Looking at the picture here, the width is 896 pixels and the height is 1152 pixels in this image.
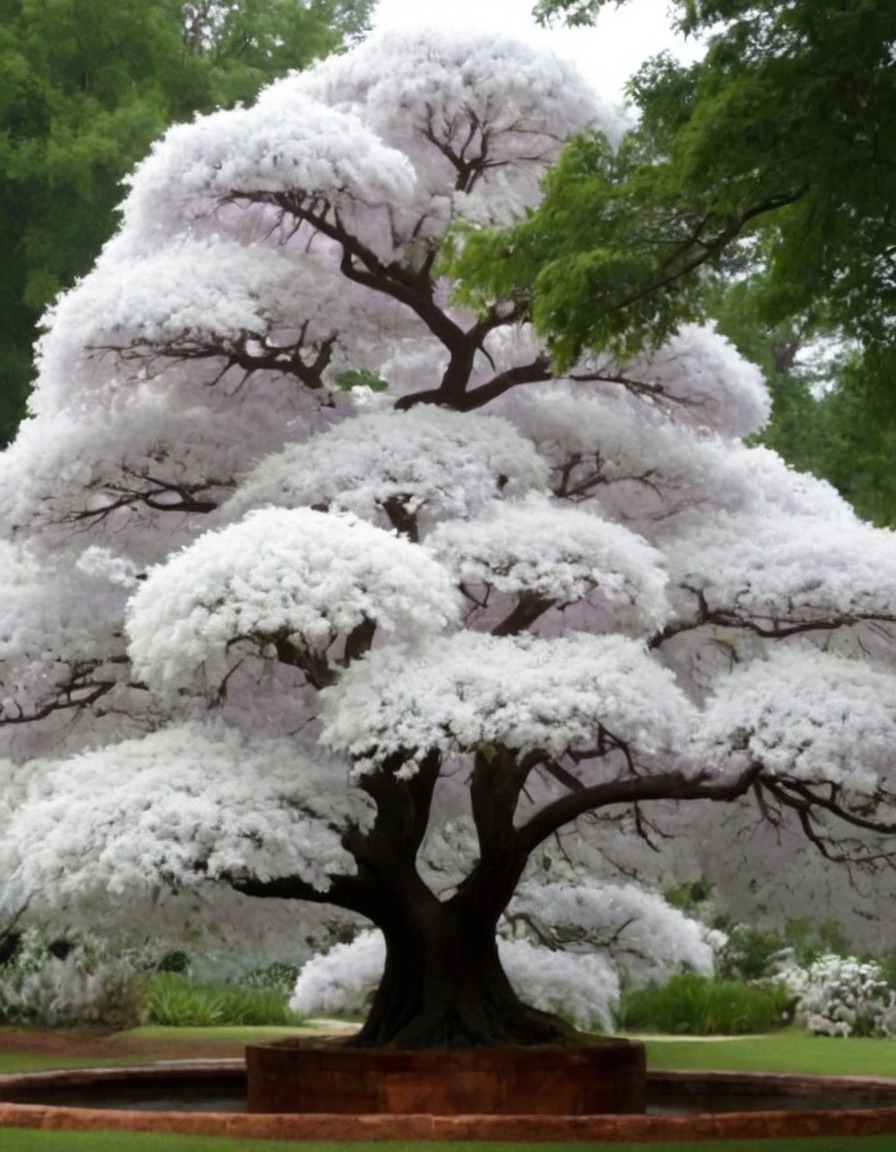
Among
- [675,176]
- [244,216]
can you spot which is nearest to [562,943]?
[244,216]

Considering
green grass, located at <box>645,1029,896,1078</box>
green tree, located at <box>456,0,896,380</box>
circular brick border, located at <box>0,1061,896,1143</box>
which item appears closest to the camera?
green tree, located at <box>456,0,896,380</box>

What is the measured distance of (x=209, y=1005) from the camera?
21.4 meters

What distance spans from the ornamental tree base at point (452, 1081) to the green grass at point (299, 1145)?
1900 mm

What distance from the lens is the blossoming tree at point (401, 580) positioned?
11227mm

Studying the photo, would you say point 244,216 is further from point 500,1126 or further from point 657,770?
point 500,1126

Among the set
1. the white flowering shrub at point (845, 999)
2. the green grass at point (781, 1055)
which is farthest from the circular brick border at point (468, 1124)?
the white flowering shrub at point (845, 999)

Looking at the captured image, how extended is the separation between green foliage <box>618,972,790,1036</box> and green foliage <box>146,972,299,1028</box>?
12.4ft

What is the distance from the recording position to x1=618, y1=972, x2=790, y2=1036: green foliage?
2158 cm

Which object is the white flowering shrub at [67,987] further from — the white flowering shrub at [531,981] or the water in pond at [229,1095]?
the white flowering shrub at [531,981]

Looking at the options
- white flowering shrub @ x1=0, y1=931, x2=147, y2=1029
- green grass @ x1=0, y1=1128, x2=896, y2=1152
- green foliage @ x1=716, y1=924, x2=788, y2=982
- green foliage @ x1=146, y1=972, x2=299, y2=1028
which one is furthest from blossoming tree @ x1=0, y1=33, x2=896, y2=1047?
green foliage @ x1=716, y1=924, x2=788, y2=982

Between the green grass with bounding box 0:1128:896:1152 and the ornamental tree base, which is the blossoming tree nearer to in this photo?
the ornamental tree base

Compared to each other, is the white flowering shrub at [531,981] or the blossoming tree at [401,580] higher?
the blossoming tree at [401,580]

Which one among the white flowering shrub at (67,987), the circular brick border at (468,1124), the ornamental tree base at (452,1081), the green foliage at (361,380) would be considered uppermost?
the green foliage at (361,380)

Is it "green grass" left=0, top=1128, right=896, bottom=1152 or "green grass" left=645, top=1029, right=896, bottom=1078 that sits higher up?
"green grass" left=645, top=1029, right=896, bottom=1078
